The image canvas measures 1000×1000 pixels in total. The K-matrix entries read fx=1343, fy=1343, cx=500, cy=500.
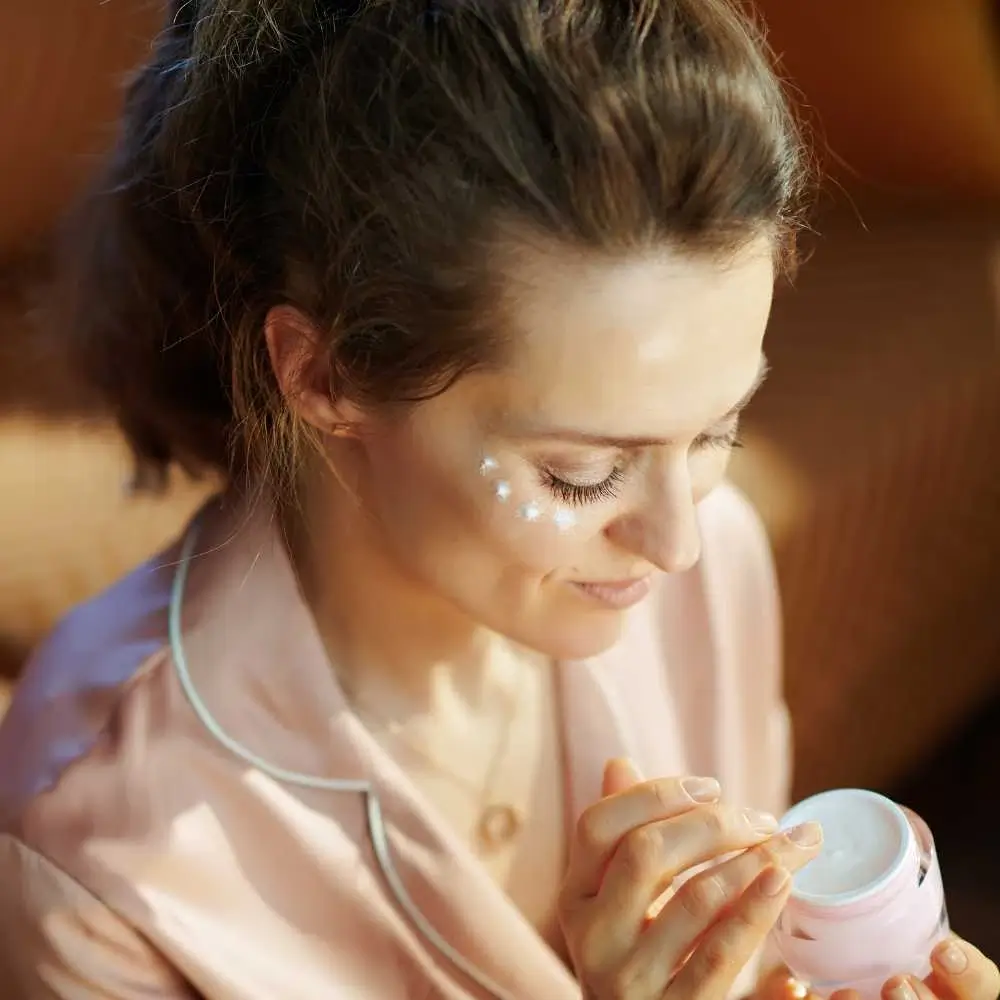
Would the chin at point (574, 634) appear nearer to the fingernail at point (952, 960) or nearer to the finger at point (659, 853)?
the finger at point (659, 853)

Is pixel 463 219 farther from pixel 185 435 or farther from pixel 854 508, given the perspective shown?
pixel 854 508

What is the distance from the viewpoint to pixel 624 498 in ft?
2.07

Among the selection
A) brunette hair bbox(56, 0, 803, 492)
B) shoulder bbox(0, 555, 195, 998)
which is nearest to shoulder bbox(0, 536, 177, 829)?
shoulder bbox(0, 555, 195, 998)

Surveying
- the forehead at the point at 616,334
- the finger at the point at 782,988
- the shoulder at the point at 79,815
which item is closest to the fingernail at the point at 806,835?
the finger at the point at 782,988

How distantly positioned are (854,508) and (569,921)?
646mm

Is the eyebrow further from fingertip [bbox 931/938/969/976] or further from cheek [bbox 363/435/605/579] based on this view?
fingertip [bbox 931/938/969/976]

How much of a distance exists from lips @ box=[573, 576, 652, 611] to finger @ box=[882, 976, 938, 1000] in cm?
22

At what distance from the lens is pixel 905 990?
2.03 feet

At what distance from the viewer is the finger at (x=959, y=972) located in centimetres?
65

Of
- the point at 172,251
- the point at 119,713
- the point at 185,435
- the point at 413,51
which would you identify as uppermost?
the point at 413,51

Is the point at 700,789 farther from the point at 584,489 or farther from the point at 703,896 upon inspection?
the point at 584,489

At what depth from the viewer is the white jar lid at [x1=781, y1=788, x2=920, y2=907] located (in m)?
0.62

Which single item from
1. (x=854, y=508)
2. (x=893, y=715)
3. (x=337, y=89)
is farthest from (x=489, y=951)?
(x=893, y=715)

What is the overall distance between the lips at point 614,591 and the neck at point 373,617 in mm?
128
